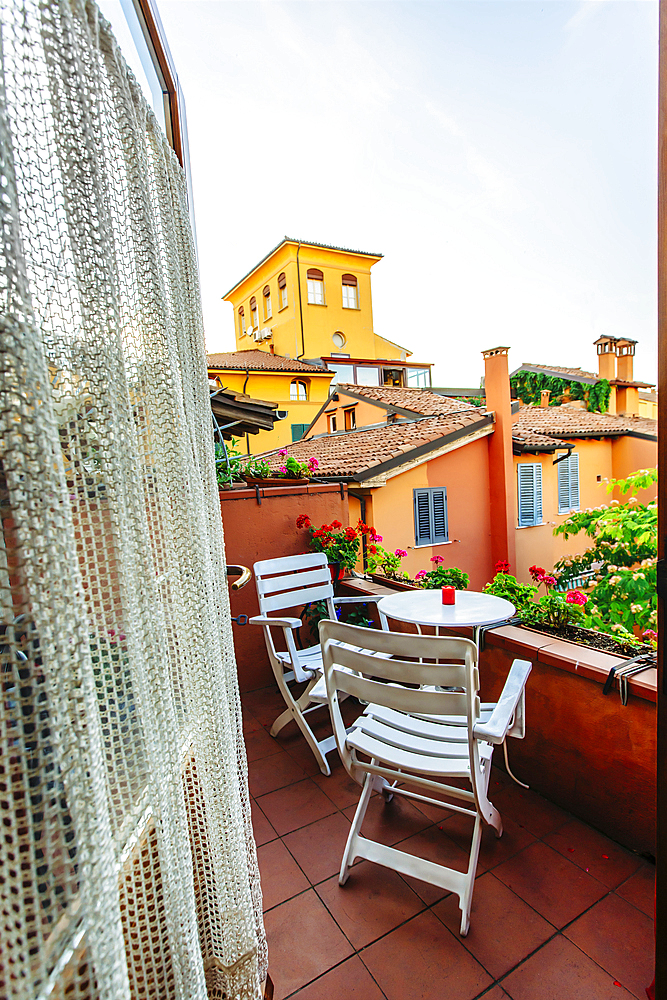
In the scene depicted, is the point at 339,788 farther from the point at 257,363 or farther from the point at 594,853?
the point at 257,363

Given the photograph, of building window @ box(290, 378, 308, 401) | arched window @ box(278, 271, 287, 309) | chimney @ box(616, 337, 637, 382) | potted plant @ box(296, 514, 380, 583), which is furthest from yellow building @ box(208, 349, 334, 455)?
potted plant @ box(296, 514, 380, 583)

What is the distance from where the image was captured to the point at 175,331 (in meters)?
0.99

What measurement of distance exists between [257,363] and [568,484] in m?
11.2

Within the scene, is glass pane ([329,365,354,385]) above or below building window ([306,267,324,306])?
below

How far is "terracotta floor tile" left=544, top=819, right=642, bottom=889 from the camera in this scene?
1.70 m

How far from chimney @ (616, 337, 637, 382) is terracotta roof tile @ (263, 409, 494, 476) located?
941 cm

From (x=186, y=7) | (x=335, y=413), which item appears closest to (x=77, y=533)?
(x=186, y=7)

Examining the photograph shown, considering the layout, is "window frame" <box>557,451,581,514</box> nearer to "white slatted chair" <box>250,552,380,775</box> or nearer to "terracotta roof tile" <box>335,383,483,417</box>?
"terracotta roof tile" <box>335,383,483,417</box>

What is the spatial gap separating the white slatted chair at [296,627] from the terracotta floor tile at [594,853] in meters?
1.08

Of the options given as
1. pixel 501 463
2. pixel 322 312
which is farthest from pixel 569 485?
pixel 322 312

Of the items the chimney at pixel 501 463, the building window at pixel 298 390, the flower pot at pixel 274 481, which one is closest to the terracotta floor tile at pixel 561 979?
the flower pot at pixel 274 481

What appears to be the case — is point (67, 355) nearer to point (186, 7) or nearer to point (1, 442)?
point (1, 442)

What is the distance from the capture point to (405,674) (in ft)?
5.22

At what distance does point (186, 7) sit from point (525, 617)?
2993 mm
